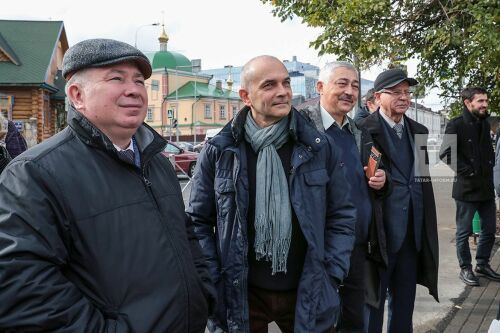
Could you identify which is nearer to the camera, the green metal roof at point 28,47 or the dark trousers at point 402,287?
the dark trousers at point 402,287

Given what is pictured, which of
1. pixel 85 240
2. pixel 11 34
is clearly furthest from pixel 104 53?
pixel 11 34

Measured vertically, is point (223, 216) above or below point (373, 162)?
below

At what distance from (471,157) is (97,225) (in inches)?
204

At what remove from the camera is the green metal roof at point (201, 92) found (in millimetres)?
75719

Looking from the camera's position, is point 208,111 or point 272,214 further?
point 208,111

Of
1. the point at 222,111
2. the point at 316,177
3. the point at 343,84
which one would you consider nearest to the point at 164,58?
the point at 222,111

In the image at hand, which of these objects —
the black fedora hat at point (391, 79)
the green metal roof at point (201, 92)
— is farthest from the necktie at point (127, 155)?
the green metal roof at point (201, 92)

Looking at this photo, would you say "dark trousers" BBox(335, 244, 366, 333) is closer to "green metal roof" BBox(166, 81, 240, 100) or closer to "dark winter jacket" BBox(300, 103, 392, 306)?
"dark winter jacket" BBox(300, 103, 392, 306)

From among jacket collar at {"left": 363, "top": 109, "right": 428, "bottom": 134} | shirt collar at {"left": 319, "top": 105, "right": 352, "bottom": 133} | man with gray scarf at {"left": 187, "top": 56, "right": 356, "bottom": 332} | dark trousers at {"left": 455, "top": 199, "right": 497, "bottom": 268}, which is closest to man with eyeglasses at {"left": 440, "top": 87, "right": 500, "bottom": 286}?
dark trousers at {"left": 455, "top": 199, "right": 497, "bottom": 268}

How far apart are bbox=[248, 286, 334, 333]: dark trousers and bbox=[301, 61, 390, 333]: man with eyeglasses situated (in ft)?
2.16

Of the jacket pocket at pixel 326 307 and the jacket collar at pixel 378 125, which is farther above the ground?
the jacket collar at pixel 378 125

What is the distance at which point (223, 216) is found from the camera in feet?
8.39

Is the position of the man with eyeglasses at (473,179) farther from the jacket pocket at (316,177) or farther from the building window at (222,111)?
the building window at (222,111)

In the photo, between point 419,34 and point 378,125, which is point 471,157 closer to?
point 378,125
